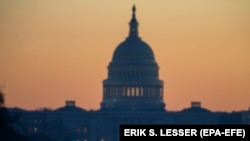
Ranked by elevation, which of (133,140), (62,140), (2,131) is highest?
(62,140)

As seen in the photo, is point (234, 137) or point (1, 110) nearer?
point (234, 137)

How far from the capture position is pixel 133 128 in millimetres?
25953

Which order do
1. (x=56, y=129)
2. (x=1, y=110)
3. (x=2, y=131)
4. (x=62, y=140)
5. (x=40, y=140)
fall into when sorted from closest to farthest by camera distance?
(x=2, y=131) < (x=1, y=110) < (x=40, y=140) < (x=62, y=140) < (x=56, y=129)

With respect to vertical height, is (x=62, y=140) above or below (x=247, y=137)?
above

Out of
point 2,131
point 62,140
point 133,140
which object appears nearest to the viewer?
point 133,140

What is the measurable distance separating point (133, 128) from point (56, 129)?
5849 inches

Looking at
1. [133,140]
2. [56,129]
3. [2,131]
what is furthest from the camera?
[56,129]

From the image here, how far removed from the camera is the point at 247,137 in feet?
84.6

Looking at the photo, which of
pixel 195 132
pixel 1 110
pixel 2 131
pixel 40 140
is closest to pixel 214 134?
pixel 195 132

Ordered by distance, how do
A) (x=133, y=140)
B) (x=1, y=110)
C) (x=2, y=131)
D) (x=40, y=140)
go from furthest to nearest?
(x=40, y=140), (x=1, y=110), (x=2, y=131), (x=133, y=140)

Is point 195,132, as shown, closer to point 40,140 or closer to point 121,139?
point 121,139

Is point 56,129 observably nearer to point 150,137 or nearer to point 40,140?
point 40,140

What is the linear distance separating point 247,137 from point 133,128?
179 cm

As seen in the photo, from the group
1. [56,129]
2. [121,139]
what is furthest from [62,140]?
[121,139]
